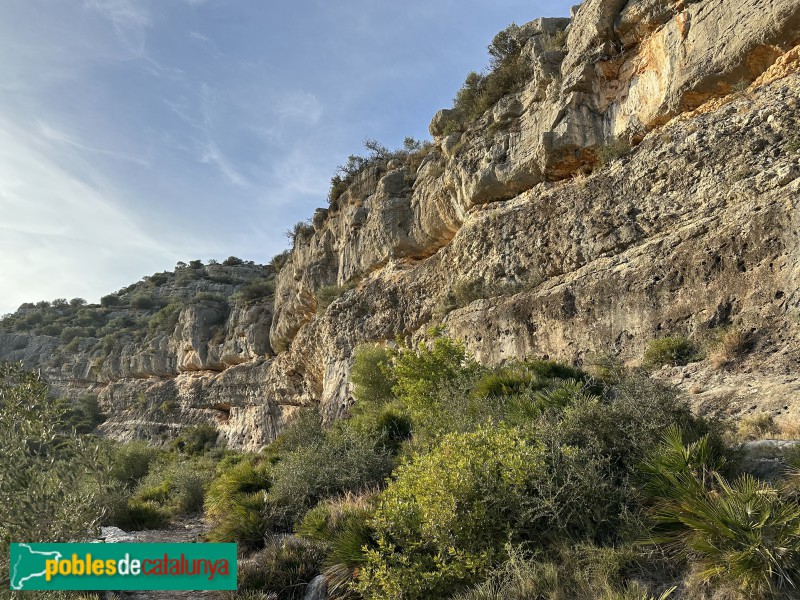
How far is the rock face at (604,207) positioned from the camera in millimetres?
8719

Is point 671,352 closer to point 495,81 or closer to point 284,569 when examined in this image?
point 284,569

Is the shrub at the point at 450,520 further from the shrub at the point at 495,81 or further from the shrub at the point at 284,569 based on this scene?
the shrub at the point at 495,81

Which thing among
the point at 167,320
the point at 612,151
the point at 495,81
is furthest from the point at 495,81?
the point at 167,320

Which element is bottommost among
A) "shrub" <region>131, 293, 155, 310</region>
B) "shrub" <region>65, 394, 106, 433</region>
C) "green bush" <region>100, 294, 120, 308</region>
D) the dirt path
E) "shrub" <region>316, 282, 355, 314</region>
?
the dirt path

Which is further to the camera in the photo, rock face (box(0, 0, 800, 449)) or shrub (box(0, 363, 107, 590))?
rock face (box(0, 0, 800, 449))

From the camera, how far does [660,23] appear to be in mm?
12086

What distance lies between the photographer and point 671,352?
8.82m

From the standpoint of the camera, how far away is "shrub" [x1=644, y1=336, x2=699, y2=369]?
8.67 meters

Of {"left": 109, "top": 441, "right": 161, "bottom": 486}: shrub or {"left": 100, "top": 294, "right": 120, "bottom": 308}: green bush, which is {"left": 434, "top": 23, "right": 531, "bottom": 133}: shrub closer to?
{"left": 109, "top": 441, "right": 161, "bottom": 486}: shrub

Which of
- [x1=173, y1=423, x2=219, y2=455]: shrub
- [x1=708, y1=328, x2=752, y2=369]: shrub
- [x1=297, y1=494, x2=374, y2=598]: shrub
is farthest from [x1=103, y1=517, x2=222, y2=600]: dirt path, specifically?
[x1=173, y1=423, x2=219, y2=455]: shrub

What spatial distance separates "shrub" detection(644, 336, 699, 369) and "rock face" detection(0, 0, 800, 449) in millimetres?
360

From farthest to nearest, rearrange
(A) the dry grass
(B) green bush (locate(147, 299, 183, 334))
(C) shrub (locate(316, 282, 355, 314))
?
(B) green bush (locate(147, 299, 183, 334)), (C) shrub (locate(316, 282, 355, 314)), (A) the dry grass

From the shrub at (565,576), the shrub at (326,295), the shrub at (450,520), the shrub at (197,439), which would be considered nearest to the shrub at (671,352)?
the shrub at (450,520)

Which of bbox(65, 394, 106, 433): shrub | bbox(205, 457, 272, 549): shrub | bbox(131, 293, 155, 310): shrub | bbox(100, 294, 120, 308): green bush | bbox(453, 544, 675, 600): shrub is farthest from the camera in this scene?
bbox(100, 294, 120, 308): green bush
